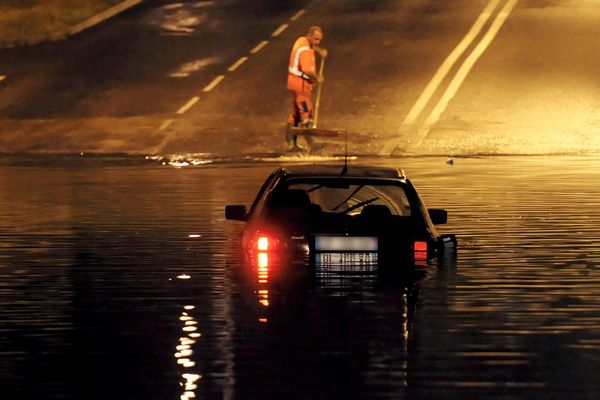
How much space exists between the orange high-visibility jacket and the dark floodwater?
8.65 metres

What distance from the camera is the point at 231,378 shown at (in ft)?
33.3

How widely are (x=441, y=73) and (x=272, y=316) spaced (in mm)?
26278

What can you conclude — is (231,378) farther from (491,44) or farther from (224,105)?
(491,44)

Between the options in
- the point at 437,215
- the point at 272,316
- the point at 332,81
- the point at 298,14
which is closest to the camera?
the point at 272,316

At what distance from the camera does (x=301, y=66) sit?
31578 mm

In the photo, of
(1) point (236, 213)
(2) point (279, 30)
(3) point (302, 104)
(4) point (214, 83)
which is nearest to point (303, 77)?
(3) point (302, 104)

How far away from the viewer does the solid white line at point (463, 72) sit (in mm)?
34156

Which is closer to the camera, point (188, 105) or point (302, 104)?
point (302, 104)

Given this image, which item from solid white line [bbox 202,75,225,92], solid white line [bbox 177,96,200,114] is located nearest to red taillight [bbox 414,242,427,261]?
solid white line [bbox 177,96,200,114]

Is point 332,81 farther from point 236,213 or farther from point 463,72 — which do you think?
point 236,213

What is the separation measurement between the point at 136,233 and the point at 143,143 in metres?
13.8

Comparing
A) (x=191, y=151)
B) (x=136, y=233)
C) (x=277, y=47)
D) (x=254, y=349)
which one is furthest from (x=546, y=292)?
(x=277, y=47)

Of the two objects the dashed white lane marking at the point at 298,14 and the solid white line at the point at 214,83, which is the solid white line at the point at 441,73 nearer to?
the solid white line at the point at 214,83

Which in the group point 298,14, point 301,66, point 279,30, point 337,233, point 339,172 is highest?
point 298,14
